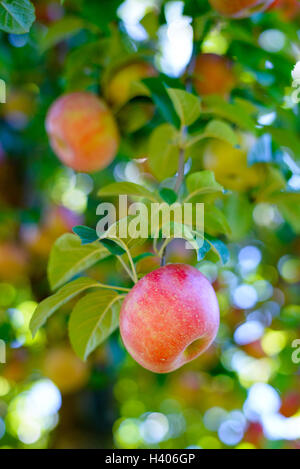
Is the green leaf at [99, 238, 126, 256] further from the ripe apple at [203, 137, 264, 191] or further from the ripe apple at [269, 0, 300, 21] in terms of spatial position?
the ripe apple at [269, 0, 300, 21]

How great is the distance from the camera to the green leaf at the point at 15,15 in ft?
2.70

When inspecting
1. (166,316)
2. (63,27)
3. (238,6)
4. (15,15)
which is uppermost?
(63,27)

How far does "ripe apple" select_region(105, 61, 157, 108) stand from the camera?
4.42 ft

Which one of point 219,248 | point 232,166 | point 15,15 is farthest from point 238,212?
point 15,15

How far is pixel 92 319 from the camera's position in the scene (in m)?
0.92

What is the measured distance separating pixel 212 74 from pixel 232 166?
0.84 ft

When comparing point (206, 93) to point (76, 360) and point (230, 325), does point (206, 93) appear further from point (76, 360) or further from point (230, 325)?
point (230, 325)

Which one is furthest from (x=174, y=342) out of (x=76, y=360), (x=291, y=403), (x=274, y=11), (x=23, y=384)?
(x=23, y=384)

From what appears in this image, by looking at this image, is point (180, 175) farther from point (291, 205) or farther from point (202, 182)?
point (291, 205)

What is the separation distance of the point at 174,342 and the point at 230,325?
1855 mm

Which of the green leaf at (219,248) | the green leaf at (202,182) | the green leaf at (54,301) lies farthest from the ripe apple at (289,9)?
the green leaf at (54,301)

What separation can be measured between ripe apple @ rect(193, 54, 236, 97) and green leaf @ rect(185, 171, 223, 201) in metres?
0.50

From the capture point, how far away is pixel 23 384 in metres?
2.80

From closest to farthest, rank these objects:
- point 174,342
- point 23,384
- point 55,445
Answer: point 174,342
point 55,445
point 23,384
